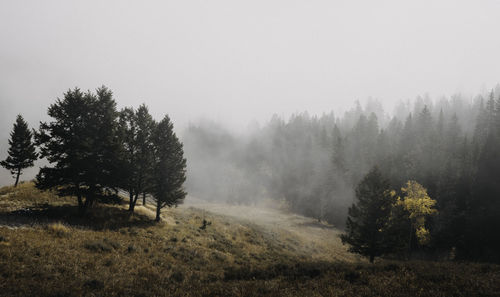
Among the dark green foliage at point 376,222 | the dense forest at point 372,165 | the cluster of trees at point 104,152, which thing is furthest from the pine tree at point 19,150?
the dense forest at point 372,165

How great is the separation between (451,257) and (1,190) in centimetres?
6903

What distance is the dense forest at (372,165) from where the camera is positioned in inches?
1640

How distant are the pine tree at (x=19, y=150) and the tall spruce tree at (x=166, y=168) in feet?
79.7

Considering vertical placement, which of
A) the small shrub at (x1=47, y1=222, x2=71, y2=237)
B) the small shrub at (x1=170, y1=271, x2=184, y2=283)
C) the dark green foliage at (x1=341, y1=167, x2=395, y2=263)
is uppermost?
the dark green foliage at (x1=341, y1=167, x2=395, y2=263)

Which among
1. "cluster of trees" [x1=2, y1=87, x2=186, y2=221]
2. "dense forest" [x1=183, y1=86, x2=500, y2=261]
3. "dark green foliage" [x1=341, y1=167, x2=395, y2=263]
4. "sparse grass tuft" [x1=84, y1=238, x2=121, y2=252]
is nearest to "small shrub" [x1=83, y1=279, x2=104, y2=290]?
"sparse grass tuft" [x1=84, y1=238, x2=121, y2=252]

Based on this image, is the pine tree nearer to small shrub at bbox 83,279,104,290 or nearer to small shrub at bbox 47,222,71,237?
small shrub at bbox 47,222,71,237

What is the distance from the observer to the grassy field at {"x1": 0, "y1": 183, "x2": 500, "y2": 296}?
8.80m

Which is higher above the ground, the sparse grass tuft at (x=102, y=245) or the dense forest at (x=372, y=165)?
the dense forest at (x=372, y=165)

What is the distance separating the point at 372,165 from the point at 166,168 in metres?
57.1

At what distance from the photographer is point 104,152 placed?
22297 millimetres

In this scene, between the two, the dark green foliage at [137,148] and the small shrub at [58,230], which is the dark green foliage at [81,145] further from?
the small shrub at [58,230]

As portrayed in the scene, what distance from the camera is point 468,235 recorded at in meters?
39.9

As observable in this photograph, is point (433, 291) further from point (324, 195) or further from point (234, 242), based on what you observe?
point (324, 195)

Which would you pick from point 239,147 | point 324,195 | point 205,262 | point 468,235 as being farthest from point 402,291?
point 239,147
